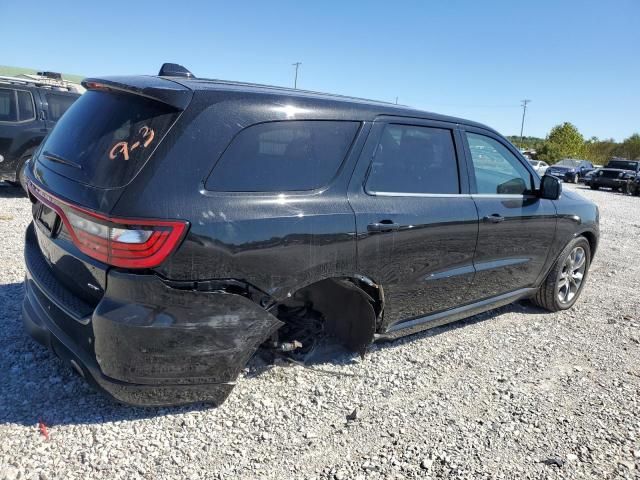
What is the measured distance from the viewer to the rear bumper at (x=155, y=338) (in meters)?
2.32

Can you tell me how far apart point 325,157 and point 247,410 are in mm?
1484

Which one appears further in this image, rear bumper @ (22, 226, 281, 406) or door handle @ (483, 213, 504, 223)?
door handle @ (483, 213, 504, 223)

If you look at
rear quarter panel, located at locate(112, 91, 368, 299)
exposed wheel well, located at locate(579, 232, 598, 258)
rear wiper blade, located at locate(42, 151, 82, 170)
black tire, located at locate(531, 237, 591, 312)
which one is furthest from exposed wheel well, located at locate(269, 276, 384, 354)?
exposed wheel well, located at locate(579, 232, 598, 258)

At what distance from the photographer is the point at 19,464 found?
229 cm

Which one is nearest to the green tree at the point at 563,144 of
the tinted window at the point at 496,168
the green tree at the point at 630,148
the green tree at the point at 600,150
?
the green tree at the point at 600,150

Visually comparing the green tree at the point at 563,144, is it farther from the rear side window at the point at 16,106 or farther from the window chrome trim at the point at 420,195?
the window chrome trim at the point at 420,195

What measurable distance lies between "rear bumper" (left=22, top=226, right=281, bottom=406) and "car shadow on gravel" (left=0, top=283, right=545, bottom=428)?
0.88ft

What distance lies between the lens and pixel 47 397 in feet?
9.21

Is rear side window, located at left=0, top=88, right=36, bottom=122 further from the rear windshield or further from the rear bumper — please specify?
the rear bumper

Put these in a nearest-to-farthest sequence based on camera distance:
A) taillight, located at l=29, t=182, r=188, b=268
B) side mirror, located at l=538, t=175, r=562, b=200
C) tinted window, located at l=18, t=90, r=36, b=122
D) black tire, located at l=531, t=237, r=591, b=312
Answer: taillight, located at l=29, t=182, r=188, b=268 < side mirror, located at l=538, t=175, r=562, b=200 < black tire, located at l=531, t=237, r=591, b=312 < tinted window, located at l=18, t=90, r=36, b=122

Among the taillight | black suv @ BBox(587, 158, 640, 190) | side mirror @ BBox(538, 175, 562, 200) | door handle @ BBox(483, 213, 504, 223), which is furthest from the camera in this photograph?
black suv @ BBox(587, 158, 640, 190)

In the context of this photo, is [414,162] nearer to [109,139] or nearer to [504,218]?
[504,218]

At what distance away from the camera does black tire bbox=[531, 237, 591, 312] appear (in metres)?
4.78

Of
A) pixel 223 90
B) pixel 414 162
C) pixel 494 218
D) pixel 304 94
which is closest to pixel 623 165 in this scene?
pixel 494 218
